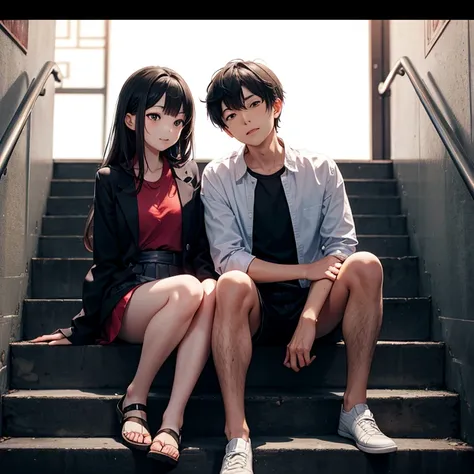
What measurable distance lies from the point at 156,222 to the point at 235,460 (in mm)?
896

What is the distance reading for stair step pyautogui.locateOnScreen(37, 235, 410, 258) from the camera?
3.57m

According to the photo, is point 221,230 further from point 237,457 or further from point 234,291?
point 237,457

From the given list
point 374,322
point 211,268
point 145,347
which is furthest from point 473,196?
point 145,347

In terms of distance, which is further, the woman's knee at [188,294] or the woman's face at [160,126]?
the woman's face at [160,126]

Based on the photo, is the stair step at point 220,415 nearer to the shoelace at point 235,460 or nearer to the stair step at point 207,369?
the stair step at point 207,369

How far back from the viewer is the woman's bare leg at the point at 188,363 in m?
2.32

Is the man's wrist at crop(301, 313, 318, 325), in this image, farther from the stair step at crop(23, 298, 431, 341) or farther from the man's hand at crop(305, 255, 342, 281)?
the stair step at crop(23, 298, 431, 341)

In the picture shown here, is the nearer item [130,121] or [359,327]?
[359,327]

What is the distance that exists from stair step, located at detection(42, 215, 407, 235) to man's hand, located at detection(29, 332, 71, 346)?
96 centimetres

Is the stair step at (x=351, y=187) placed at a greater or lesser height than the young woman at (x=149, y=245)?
greater

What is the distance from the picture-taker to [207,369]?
8.80 feet

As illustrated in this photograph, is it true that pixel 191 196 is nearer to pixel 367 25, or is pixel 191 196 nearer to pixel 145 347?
pixel 145 347

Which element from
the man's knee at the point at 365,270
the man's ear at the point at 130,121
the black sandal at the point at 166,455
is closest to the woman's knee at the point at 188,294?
the black sandal at the point at 166,455

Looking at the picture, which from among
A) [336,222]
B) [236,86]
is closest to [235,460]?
[336,222]
